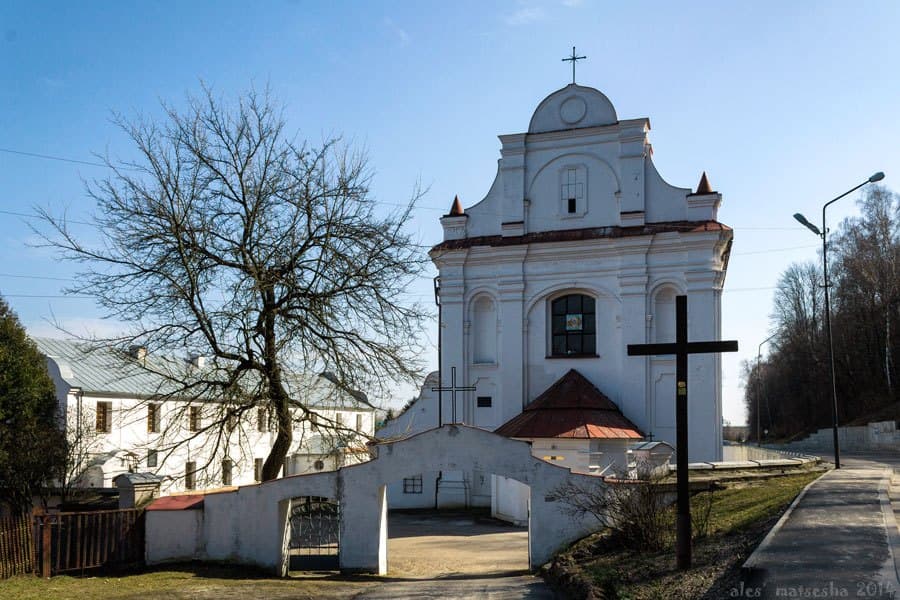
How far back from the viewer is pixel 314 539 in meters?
18.5

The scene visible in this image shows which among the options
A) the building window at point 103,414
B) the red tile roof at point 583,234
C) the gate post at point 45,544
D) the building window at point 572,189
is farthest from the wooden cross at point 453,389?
the gate post at point 45,544

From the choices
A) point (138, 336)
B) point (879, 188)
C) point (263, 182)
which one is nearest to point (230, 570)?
point (138, 336)

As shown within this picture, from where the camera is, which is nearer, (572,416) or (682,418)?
(682,418)

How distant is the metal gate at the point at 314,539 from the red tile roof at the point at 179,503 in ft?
6.68

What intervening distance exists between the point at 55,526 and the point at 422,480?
15665 millimetres

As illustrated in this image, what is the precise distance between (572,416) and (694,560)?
15.8 meters

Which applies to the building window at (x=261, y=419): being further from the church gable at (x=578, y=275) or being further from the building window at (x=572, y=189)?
the building window at (x=572, y=189)

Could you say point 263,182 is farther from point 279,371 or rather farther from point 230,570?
point 230,570

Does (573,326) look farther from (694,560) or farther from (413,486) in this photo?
(694,560)

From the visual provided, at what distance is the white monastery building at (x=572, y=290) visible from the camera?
1072 inches

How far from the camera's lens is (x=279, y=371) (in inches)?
678

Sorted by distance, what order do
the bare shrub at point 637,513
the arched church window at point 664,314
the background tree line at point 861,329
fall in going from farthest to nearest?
the background tree line at point 861,329 < the arched church window at point 664,314 < the bare shrub at point 637,513

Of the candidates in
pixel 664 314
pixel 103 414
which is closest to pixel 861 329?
pixel 664 314

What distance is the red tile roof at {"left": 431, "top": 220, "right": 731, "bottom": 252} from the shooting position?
90.7 ft
